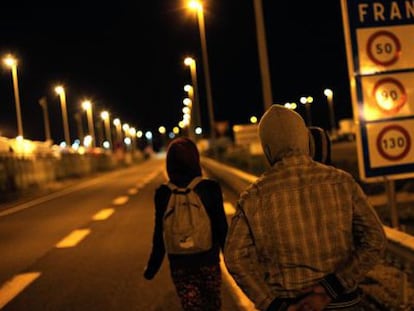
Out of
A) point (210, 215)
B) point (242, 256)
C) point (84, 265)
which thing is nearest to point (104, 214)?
point (84, 265)

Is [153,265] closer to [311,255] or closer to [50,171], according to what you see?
[311,255]

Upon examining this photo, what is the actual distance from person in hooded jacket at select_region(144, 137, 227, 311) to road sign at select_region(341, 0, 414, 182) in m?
3.74

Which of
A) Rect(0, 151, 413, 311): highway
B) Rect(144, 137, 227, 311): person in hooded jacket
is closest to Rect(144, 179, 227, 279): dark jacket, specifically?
Rect(144, 137, 227, 311): person in hooded jacket

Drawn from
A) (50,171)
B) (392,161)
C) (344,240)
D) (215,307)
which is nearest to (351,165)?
(392,161)

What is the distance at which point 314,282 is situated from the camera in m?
2.74

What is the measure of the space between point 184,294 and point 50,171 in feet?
123

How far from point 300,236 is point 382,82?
522cm

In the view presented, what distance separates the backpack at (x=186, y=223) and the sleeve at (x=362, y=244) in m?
1.47

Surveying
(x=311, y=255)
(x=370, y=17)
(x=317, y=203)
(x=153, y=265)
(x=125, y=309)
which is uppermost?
(x=370, y=17)

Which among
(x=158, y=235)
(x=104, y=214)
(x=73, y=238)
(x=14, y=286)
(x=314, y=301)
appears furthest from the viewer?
(x=104, y=214)

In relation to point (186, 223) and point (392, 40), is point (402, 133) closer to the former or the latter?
point (392, 40)

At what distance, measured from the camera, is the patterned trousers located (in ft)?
14.0

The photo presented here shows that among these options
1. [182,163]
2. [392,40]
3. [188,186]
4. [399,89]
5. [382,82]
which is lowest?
[188,186]

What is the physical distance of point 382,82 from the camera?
7531 mm
